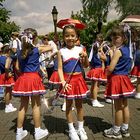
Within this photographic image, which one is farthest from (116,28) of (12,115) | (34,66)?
(12,115)

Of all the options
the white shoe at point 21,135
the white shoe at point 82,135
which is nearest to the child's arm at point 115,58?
the white shoe at point 82,135

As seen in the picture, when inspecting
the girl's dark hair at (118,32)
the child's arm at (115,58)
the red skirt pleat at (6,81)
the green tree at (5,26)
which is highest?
the green tree at (5,26)

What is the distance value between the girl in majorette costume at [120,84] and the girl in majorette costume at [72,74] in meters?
0.48

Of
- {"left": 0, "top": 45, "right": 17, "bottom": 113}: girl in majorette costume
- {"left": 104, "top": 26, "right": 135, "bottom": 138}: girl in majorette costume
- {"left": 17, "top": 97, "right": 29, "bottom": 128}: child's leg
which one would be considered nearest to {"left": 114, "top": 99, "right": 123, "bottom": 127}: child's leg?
{"left": 104, "top": 26, "right": 135, "bottom": 138}: girl in majorette costume

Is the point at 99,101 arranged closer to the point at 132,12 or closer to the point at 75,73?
the point at 75,73

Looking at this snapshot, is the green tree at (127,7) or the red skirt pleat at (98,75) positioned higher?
the green tree at (127,7)

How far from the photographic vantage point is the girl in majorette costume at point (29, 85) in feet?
20.1

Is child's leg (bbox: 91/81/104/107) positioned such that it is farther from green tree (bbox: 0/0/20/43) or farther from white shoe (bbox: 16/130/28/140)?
green tree (bbox: 0/0/20/43)

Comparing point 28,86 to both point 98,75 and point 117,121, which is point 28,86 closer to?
point 117,121

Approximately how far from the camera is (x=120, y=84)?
6.05 meters

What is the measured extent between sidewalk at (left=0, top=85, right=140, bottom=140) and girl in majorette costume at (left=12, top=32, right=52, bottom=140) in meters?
0.32

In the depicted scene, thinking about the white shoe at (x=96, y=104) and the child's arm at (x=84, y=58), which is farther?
the white shoe at (x=96, y=104)

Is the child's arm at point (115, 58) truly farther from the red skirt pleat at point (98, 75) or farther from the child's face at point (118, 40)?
the red skirt pleat at point (98, 75)

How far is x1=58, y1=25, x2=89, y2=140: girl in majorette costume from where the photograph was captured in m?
5.91
